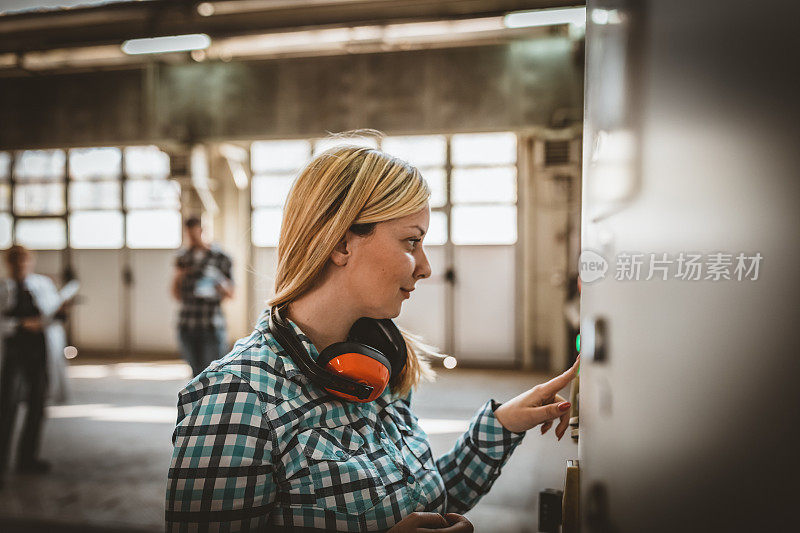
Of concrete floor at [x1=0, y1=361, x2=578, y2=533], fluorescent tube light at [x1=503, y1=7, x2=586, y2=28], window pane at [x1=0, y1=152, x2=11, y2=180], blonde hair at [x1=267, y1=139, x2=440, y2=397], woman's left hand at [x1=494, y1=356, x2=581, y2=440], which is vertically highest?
fluorescent tube light at [x1=503, y1=7, x2=586, y2=28]

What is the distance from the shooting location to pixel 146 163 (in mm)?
7926

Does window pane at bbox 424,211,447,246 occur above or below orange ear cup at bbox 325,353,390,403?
above

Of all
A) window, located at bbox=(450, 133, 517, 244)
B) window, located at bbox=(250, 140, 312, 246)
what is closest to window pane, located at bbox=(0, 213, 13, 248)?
window, located at bbox=(250, 140, 312, 246)

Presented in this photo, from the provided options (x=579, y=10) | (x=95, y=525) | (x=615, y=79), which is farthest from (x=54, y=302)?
(x=579, y=10)

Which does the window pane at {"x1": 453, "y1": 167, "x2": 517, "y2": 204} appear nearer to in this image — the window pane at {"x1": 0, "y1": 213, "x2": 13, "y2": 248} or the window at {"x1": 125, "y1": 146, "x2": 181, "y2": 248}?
the window at {"x1": 125, "y1": 146, "x2": 181, "y2": 248}

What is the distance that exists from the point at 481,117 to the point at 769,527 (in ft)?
19.9

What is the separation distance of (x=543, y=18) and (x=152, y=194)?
5376mm

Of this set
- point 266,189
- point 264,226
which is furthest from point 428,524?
point 266,189

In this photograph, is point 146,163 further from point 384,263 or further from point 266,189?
point 384,263

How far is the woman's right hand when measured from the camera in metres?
0.91

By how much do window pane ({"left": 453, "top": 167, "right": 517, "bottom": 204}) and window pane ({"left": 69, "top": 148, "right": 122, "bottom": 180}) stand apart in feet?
14.9

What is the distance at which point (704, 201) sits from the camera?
526 mm

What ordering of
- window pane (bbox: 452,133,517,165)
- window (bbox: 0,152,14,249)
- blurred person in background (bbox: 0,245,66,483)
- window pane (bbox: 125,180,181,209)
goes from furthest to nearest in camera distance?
window (bbox: 0,152,14,249) < window pane (bbox: 125,180,181,209) < window pane (bbox: 452,133,517,165) < blurred person in background (bbox: 0,245,66,483)

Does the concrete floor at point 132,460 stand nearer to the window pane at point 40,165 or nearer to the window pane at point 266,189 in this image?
the window pane at point 266,189
